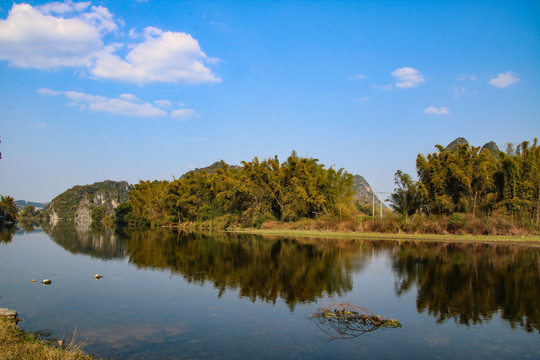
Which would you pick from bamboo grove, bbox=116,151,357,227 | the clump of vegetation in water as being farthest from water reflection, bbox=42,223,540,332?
bamboo grove, bbox=116,151,357,227

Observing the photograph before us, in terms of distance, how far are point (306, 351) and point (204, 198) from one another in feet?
195

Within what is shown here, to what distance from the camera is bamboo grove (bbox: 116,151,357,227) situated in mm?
48906

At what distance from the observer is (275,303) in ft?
40.3

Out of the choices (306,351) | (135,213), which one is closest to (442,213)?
(306,351)

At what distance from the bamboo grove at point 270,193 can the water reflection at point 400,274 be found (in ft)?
68.5

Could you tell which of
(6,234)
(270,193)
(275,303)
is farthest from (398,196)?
(6,234)

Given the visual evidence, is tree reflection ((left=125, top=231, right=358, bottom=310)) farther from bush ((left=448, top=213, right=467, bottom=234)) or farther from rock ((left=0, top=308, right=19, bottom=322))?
bush ((left=448, top=213, right=467, bottom=234))

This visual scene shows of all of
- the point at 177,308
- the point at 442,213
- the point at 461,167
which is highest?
the point at 461,167

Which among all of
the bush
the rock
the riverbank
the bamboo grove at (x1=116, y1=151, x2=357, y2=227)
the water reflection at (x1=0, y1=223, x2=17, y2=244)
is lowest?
the water reflection at (x1=0, y1=223, x2=17, y2=244)

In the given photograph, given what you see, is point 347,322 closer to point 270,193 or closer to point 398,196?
point 398,196

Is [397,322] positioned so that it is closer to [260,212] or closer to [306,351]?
[306,351]

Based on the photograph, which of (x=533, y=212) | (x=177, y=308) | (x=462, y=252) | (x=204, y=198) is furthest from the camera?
(x=204, y=198)

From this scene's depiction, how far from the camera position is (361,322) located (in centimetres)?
1028

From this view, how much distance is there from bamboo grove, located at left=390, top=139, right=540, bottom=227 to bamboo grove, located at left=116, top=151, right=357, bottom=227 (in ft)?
24.3
